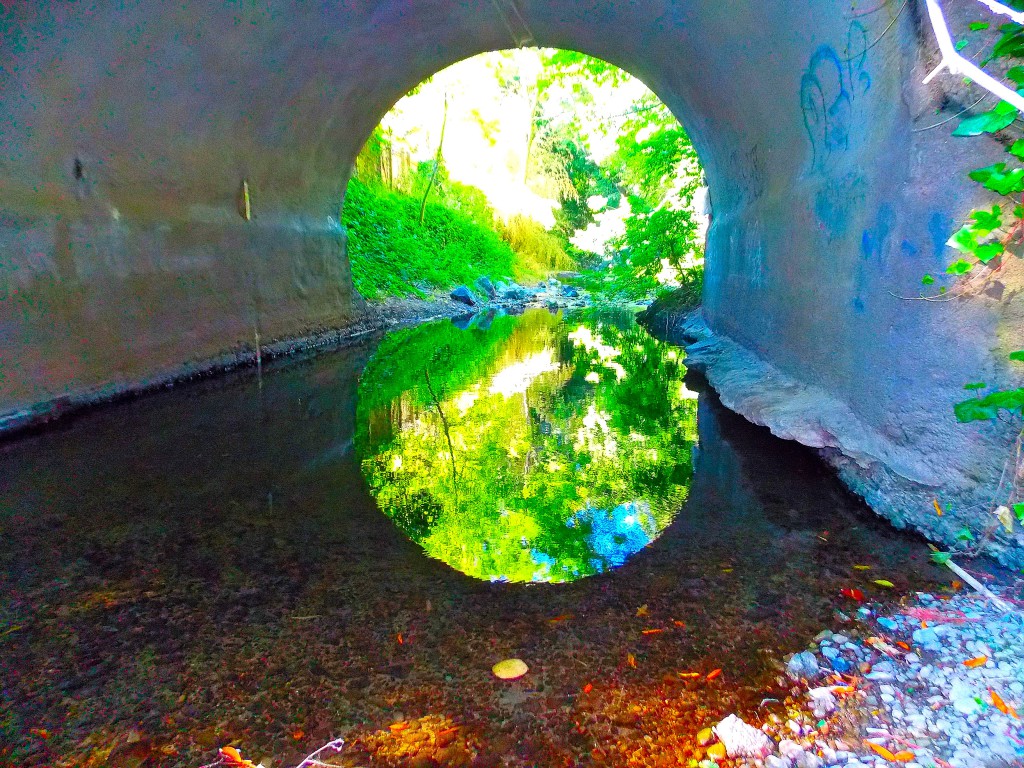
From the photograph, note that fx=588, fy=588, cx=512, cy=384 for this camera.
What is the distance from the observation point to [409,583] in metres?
2.45

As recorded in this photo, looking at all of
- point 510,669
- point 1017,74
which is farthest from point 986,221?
point 510,669

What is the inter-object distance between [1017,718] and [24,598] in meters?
3.37

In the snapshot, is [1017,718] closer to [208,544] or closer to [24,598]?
[208,544]

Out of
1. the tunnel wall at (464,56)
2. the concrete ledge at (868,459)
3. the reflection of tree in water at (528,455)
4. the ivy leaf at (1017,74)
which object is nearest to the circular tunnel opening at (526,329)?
the reflection of tree in water at (528,455)

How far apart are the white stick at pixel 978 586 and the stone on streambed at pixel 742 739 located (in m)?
1.12

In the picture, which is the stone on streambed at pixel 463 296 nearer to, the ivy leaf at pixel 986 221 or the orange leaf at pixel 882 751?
the ivy leaf at pixel 986 221

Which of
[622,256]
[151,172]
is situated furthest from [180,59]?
[622,256]

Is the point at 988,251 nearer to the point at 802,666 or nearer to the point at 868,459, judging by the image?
the point at 868,459

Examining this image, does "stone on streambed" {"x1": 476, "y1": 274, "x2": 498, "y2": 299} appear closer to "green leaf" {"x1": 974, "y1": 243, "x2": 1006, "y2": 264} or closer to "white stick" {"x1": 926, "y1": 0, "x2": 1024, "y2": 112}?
"green leaf" {"x1": 974, "y1": 243, "x2": 1006, "y2": 264}

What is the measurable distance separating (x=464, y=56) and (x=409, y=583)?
817 cm

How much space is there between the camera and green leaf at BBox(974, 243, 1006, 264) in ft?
7.35

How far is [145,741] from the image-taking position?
65.1 inches

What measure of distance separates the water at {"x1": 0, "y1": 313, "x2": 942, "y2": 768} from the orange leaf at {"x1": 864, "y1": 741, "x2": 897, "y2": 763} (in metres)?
0.27

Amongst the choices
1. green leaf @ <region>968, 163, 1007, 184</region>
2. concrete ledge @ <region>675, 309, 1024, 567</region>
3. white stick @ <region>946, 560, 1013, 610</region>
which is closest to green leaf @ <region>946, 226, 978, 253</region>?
green leaf @ <region>968, 163, 1007, 184</region>
